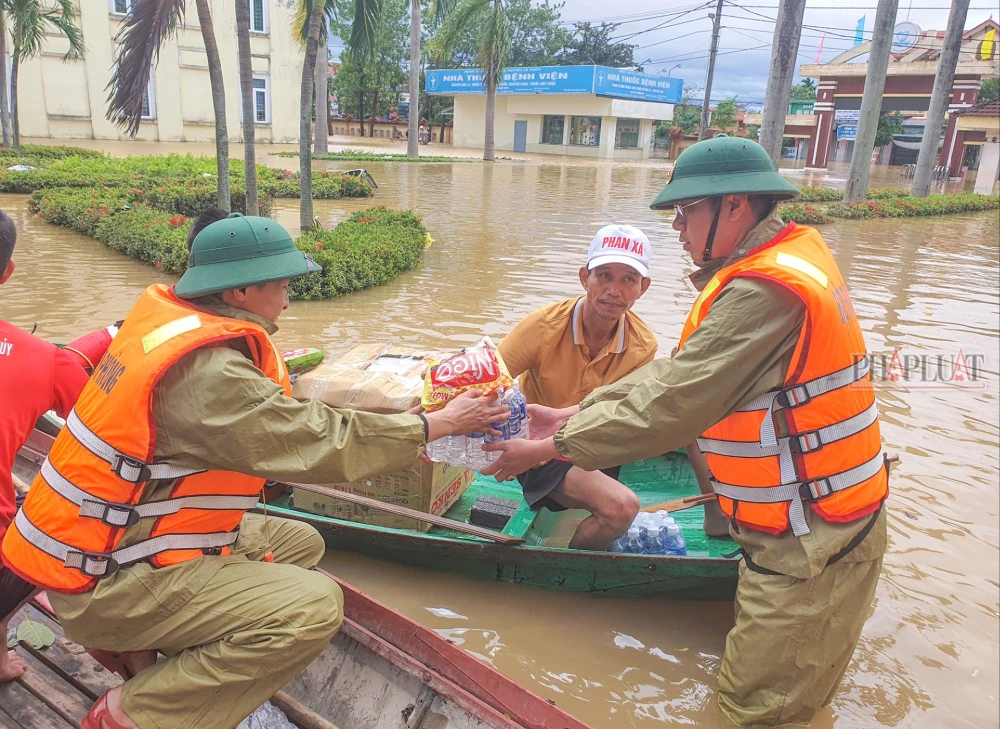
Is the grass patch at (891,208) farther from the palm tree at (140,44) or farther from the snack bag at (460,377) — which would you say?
the snack bag at (460,377)

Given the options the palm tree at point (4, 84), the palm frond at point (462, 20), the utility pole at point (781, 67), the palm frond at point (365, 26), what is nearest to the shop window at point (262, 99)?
Result: the palm frond at point (462, 20)

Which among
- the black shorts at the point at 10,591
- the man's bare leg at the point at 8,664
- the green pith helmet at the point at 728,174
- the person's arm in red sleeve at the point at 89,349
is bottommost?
the man's bare leg at the point at 8,664

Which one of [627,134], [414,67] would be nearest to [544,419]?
[414,67]

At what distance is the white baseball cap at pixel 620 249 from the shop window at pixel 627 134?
46954mm

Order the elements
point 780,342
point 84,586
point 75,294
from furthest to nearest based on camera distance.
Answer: point 75,294 → point 780,342 → point 84,586

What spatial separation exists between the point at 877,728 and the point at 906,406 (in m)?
4.94

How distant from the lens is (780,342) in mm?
2795

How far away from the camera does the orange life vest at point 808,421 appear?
2.76 m

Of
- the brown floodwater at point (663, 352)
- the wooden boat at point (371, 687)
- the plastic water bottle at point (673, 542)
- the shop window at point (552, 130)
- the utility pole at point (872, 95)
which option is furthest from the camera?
the shop window at point (552, 130)

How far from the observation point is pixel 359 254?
37.6 feet

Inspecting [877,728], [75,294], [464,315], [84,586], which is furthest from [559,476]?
[75,294]

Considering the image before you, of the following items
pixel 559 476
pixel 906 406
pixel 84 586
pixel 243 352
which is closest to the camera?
pixel 84 586

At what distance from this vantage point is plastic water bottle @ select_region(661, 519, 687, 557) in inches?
169

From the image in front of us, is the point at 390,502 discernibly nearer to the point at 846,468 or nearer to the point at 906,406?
the point at 846,468
